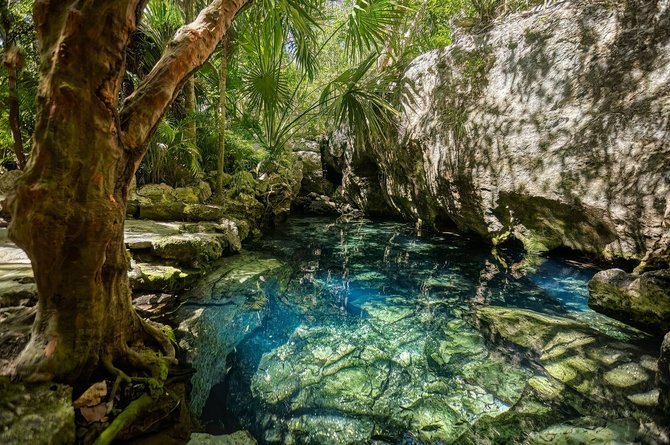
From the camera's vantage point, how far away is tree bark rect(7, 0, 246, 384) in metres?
1.28

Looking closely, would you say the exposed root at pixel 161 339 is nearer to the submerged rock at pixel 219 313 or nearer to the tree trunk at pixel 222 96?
the submerged rock at pixel 219 313

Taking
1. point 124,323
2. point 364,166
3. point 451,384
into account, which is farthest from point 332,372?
point 364,166

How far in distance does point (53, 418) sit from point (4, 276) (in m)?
1.85

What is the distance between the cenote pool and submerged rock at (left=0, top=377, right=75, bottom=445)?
77cm

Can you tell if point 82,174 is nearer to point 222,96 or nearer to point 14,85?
point 14,85

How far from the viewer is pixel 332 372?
2562mm

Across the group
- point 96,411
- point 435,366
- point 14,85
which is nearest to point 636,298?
point 435,366

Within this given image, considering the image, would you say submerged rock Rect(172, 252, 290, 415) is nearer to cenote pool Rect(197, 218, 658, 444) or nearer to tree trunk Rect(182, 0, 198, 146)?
cenote pool Rect(197, 218, 658, 444)

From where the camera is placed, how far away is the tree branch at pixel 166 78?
1626 millimetres

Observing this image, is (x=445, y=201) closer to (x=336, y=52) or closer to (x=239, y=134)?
(x=239, y=134)

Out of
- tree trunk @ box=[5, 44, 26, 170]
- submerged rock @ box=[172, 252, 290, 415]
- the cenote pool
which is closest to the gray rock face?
the cenote pool

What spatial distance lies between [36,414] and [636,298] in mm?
4850

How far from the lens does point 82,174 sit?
4.48 feet

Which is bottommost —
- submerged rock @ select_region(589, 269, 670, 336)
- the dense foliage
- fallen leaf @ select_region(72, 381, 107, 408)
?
fallen leaf @ select_region(72, 381, 107, 408)
